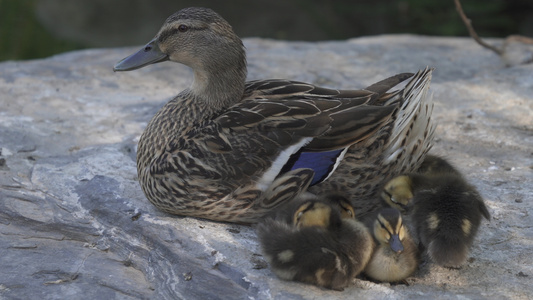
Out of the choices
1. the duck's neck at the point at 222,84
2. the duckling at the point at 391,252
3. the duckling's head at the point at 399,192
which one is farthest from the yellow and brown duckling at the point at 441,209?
the duck's neck at the point at 222,84

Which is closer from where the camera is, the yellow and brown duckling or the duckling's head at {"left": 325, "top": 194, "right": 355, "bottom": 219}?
the yellow and brown duckling

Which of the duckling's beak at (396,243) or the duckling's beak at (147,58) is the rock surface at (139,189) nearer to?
the duckling's beak at (396,243)

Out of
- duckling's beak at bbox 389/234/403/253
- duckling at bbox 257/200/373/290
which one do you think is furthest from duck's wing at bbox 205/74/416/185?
duckling's beak at bbox 389/234/403/253

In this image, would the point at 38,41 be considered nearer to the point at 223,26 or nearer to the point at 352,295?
the point at 223,26

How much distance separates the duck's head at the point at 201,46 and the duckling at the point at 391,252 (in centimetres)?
119

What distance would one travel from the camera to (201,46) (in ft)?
13.3

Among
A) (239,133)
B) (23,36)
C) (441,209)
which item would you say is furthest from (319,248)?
(23,36)

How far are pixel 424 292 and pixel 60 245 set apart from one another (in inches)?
69.7

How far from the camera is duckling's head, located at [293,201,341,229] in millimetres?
3445

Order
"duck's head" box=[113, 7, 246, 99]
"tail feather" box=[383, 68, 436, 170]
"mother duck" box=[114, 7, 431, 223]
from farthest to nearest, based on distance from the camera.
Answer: "duck's head" box=[113, 7, 246, 99], "tail feather" box=[383, 68, 436, 170], "mother duck" box=[114, 7, 431, 223]

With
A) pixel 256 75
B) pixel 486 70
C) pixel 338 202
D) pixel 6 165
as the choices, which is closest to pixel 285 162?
pixel 338 202

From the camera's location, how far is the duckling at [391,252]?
3.34 m

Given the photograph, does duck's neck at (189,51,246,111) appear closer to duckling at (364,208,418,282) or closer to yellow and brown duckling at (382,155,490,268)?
yellow and brown duckling at (382,155,490,268)

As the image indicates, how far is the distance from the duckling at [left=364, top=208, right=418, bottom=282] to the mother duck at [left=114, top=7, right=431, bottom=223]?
1.76ft
